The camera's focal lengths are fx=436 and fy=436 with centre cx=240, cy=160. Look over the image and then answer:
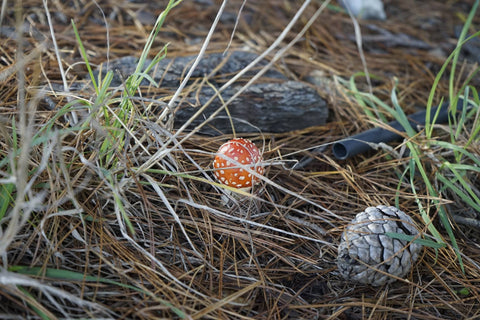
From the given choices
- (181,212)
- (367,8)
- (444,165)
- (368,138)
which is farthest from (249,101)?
(367,8)

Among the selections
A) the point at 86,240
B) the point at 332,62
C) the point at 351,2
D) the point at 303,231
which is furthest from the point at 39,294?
the point at 351,2

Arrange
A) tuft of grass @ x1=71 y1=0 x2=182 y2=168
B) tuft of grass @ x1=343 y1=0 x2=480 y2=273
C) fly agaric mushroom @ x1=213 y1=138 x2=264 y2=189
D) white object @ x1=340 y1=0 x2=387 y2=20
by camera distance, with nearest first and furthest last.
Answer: tuft of grass @ x1=71 y1=0 x2=182 y2=168
fly agaric mushroom @ x1=213 y1=138 x2=264 y2=189
tuft of grass @ x1=343 y1=0 x2=480 y2=273
white object @ x1=340 y1=0 x2=387 y2=20

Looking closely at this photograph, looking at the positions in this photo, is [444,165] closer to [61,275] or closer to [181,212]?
[181,212]

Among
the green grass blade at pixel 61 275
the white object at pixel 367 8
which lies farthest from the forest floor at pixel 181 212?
the white object at pixel 367 8

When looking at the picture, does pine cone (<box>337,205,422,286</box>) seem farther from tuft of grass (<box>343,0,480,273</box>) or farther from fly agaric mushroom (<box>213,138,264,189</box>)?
fly agaric mushroom (<box>213,138,264,189</box>)

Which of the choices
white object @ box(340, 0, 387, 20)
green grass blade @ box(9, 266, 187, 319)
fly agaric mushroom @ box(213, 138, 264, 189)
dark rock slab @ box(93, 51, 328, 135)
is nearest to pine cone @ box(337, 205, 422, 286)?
fly agaric mushroom @ box(213, 138, 264, 189)

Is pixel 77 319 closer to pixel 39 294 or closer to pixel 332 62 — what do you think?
pixel 39 294
